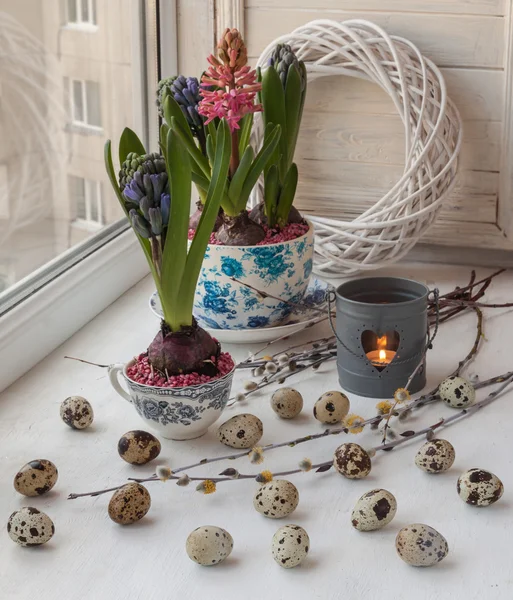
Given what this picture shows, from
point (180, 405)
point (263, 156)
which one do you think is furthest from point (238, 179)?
point (180, 405)

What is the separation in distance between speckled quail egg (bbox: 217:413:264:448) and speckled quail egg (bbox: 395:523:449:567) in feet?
0.68

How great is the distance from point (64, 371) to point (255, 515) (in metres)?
0.38

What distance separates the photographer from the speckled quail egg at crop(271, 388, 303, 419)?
92 centimetres

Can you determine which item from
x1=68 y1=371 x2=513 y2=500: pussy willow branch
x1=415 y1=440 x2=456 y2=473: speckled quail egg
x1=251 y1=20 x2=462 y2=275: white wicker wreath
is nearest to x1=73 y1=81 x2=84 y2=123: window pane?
x1=251 y1=20 x2=462 y2=275: white wicker wreath

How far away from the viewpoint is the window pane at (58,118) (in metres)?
1.06

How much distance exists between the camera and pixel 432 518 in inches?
29.6

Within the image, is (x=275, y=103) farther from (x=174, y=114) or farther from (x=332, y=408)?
(x=332, y=408)

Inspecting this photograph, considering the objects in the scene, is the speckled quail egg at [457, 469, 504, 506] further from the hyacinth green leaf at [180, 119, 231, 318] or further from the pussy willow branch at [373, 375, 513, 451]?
the hyacinth green leaf at [180, 119, 231, 318]

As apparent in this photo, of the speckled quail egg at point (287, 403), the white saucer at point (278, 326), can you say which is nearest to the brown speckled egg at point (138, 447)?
the speckled quail egg at point (287, 403)

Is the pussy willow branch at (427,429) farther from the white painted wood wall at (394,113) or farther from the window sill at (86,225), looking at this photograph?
the window sill at (86,225)

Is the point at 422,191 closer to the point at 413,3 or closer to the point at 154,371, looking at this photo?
the point at 413,3

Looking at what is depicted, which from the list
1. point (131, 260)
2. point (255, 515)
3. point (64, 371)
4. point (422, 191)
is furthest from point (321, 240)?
point (255, 515)

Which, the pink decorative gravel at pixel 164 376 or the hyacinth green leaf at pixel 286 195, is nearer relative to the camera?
the pink decorative gravel at pixel 164 376

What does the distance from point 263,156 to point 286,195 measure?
104 millimetres
